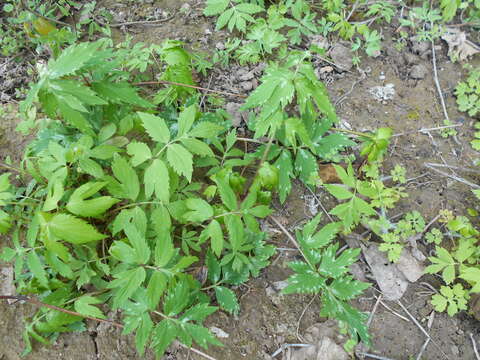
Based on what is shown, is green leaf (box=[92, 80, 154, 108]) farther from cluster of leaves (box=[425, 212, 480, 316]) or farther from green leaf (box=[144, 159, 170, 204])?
cluster of leaves (box=[425, 212, 480, 316])

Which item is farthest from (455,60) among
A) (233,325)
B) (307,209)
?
(233,325)

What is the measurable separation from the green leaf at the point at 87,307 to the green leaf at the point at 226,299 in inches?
26.1

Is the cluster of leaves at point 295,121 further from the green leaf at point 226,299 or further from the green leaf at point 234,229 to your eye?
the green leaf at point 226,299

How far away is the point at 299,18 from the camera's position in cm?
322

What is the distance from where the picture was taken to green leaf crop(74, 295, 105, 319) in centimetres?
191

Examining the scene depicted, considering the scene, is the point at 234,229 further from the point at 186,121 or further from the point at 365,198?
the point at 365,198

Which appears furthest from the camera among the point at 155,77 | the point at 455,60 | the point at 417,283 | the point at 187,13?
the point at 187,13

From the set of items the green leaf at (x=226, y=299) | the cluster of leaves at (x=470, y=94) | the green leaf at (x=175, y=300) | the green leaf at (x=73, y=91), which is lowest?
the green leaf at (x=226, y=299)

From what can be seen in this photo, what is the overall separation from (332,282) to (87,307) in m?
1.41

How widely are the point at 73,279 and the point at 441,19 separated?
12.7ft

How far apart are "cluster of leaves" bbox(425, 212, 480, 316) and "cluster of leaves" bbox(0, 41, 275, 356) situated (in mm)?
1115

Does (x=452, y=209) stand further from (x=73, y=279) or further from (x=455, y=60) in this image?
(x=73, y=279)

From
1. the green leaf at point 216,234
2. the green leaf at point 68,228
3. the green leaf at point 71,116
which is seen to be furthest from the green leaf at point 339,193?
the green leaf at point 71,116

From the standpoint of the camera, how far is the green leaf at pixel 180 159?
192cm
